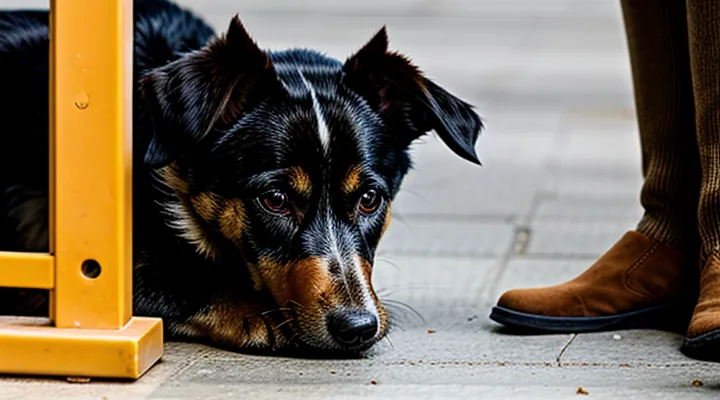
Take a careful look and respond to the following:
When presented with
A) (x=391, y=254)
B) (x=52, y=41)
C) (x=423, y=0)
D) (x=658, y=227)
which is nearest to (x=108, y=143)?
(x=52, y=41)

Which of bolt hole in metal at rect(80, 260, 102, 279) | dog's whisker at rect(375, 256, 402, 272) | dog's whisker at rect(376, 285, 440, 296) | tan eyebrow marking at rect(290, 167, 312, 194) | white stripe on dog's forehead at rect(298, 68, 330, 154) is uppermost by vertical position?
white stripe on dog's forehead at rect(298, 68, 330, 154)

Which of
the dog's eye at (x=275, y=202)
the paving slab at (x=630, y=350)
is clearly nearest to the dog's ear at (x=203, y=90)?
the dog's eye at (x=275, y=202)

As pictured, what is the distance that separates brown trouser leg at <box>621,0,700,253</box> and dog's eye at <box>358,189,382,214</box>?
861 mm

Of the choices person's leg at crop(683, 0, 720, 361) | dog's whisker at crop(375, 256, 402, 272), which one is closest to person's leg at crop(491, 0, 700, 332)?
person's leg at crop(683, 0, 720, 361)

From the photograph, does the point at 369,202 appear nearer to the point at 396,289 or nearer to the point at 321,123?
the point at 321,123

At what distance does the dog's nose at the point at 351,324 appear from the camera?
3008mm

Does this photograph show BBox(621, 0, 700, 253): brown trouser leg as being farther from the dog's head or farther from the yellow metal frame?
the yellow metal frame

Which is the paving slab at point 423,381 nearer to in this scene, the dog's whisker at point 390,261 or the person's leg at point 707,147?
the person's leg at point 707,147

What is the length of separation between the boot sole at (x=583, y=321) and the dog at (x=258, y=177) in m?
0.38

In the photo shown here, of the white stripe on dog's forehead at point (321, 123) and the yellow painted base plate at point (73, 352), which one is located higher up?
the white stripe on dog's forehead at point (321, 123)

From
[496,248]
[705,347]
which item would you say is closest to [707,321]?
[705,347]

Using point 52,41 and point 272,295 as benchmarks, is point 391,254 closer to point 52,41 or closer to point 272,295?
point 272,295

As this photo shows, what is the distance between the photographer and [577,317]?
345cm

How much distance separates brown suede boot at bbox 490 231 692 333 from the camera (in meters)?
3.44
